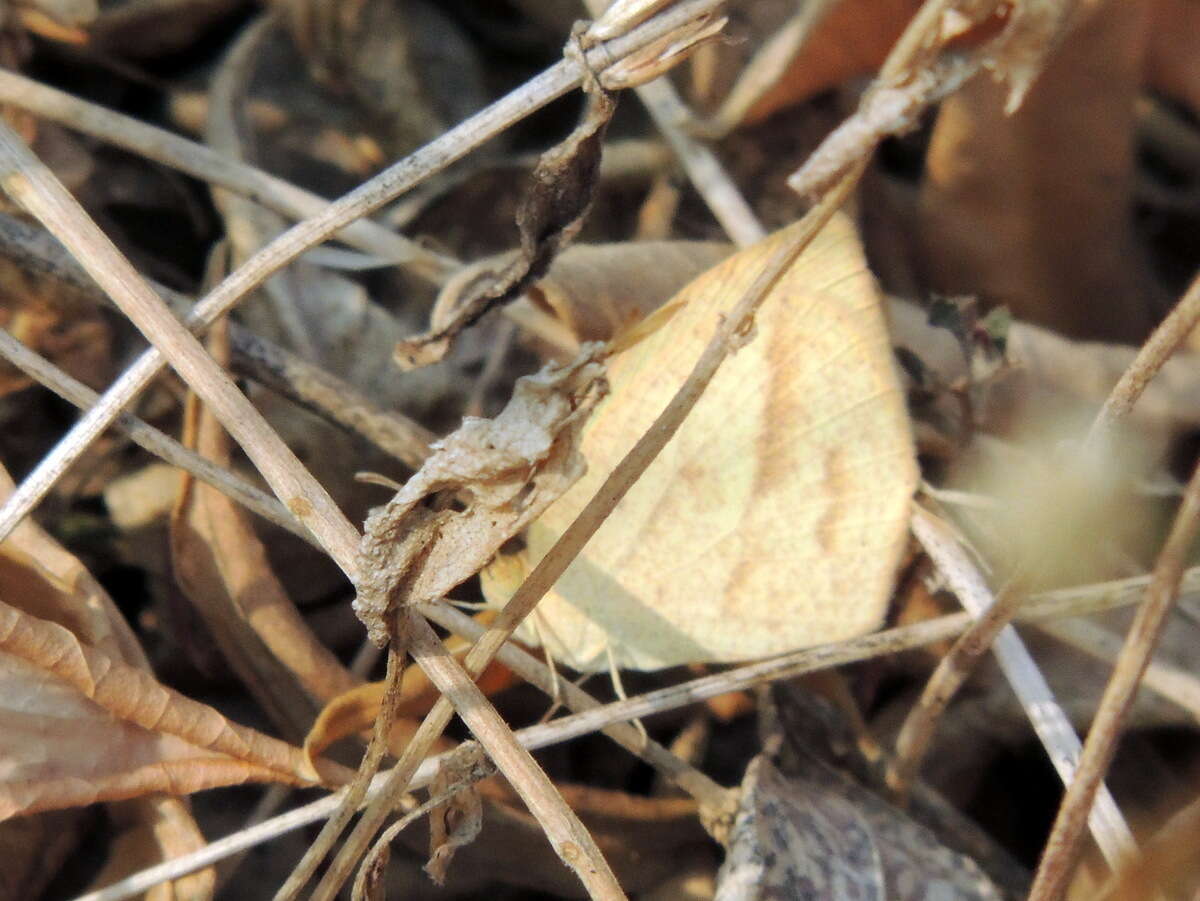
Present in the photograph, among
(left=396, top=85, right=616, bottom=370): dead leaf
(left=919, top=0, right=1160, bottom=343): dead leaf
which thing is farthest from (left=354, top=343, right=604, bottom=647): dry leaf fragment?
(left=919, top=0, right=1160, bottom=343): dead leaf

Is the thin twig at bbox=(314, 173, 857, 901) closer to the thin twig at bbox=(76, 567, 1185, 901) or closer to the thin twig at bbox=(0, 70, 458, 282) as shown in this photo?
the thin twig at bbox=(76, 567, 1185, 901)

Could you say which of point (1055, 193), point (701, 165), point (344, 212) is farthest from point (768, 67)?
point (344, 212)

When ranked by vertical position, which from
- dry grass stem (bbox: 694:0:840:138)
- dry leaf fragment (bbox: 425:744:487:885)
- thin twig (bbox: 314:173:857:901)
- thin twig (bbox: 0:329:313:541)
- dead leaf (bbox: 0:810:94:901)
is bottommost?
dry leaf fragment (bbox: 425:744:487:885)

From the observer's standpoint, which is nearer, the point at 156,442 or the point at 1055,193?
the point at 156,442

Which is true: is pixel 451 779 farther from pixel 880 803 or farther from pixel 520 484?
pixel 880 803

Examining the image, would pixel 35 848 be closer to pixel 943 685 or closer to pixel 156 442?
pixel 156 442

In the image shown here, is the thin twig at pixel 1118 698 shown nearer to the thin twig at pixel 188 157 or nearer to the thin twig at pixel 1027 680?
the thin twig at pixel 1027 680

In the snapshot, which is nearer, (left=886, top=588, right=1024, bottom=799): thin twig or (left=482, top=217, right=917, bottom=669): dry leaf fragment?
(left=886, top=588, right=1024, bottom=799): thin twig
